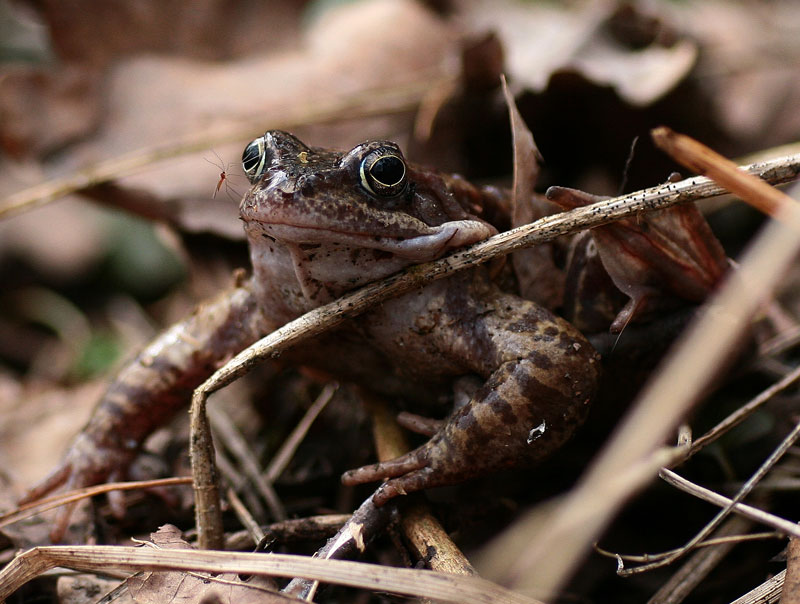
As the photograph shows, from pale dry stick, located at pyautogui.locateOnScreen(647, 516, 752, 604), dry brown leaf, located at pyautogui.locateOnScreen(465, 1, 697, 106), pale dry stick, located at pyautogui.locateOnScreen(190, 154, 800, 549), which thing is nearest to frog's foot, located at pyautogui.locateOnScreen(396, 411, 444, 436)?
pale dry stick, located at pyautogui.locateOnScreen(190, 154, 800, 549)

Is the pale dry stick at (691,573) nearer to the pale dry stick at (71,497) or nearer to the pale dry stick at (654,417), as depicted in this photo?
the pale dry stick at (654,417)

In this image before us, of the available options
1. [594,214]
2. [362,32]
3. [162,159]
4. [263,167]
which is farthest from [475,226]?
[362,32]

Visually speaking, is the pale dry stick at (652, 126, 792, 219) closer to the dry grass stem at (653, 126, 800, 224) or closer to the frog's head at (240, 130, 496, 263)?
the dry grass stem at (653, 126, 800, 224)

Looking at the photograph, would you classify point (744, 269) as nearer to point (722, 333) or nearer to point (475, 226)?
point (722, 333)

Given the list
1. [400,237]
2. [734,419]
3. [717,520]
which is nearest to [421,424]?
[400,237]

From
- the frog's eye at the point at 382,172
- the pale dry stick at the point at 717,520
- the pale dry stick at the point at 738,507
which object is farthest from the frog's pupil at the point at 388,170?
the pale dry stick at the point at 717,520

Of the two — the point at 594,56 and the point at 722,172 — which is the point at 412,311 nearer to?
the point at 722,172
